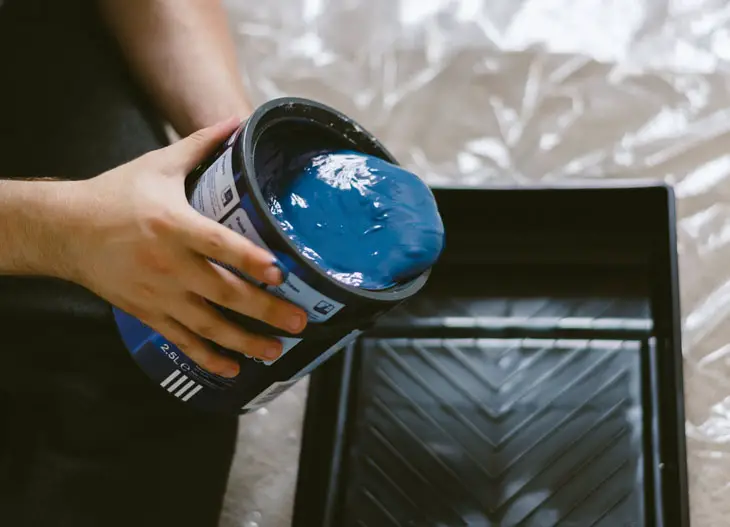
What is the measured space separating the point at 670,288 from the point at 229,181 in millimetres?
366

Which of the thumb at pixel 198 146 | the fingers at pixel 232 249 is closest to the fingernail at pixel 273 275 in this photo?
the fingers at pixel 232 249

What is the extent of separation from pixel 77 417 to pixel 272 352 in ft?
0.64

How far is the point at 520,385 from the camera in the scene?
651 mm

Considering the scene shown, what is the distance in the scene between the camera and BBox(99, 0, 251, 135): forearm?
640 millimetres

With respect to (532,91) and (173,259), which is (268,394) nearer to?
(173,259)

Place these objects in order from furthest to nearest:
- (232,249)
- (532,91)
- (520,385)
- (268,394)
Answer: (532,91), (520,385), (268,394), (232,249)

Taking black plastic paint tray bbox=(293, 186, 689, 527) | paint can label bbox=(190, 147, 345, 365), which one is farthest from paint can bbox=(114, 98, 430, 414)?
black plastic paint tray bbox=(293, 186, 689, 527)

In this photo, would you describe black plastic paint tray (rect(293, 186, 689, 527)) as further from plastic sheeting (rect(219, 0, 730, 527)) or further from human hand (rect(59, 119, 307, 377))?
human hand (rect(59, 119, 307, 377))

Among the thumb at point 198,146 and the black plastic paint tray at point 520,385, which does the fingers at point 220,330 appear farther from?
the black plastic paint tray at point 520,385

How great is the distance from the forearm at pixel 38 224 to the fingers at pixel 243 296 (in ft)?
0.31

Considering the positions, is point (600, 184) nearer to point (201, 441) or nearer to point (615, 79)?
point (615, 79)

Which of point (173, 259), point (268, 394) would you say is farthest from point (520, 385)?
point (173, 259)

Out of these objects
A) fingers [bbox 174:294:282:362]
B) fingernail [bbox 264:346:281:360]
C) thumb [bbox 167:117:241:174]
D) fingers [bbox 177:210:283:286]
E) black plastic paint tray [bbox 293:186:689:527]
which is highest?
thumb [bbox 167:117:241:174]

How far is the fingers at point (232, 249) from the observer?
1.23 ft
